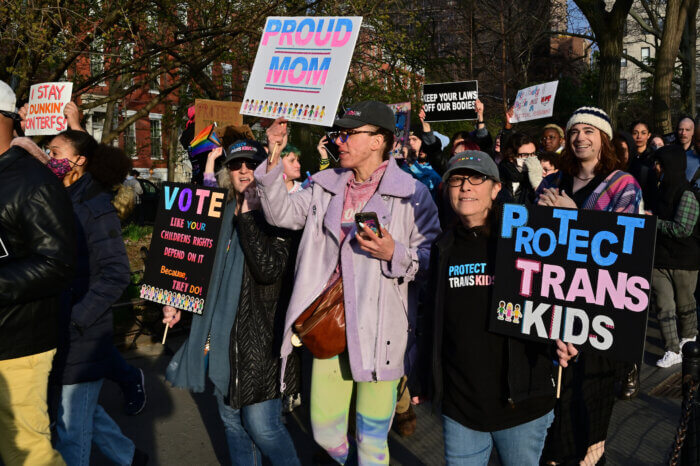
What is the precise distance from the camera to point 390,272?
291 centimetres

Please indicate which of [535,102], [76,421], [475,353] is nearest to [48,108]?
[76,421]

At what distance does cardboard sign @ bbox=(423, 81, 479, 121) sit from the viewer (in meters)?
9.04

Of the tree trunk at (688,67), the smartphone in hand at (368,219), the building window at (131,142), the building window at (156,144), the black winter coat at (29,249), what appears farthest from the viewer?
the building window at (156,144)

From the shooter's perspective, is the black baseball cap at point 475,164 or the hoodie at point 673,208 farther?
the hoodie at point 673,208

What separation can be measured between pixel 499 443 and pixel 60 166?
9.18 ft

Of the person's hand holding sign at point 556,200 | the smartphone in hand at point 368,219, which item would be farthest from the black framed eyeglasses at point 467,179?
the smartphone in hand at point 368,219

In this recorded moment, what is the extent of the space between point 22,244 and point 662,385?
198 inches

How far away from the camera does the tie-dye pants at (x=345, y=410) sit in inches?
119

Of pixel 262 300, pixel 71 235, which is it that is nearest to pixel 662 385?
pixel 262 300

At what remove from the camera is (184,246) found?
359cm

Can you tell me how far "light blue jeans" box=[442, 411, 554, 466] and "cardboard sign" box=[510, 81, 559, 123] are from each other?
23.1 feet

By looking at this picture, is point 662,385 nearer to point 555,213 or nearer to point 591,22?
point 555,213

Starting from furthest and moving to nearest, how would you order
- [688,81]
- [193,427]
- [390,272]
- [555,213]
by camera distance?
[688,81], [193,427], [390,272], [555,213]

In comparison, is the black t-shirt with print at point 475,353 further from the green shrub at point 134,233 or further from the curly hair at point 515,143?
the green shrub at point 134,233
